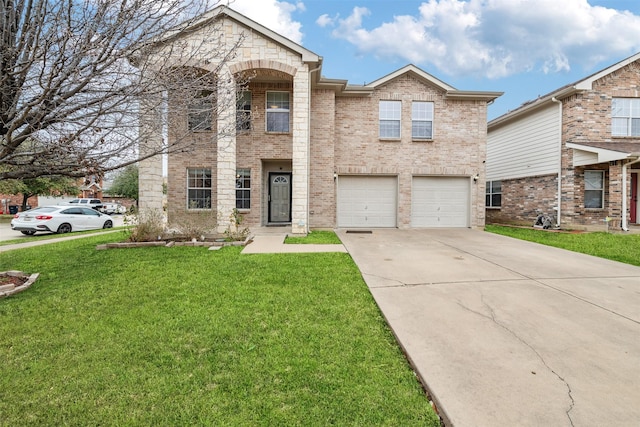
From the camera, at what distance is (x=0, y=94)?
4.20m

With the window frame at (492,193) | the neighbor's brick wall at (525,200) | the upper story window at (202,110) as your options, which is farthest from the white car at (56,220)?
the window frame at (492,193)

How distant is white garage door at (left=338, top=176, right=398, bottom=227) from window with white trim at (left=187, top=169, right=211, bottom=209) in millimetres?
5443

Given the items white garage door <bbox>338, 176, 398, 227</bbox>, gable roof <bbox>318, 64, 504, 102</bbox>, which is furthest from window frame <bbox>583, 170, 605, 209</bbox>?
white garage door <bbox>338, 176, 398, 227</bbox>

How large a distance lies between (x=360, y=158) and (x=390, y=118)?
2203 millimetres

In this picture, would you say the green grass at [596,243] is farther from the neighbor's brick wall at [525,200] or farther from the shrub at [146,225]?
the shrub at [146,225]

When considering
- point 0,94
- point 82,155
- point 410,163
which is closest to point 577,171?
point 410,163

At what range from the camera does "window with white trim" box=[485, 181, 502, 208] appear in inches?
690

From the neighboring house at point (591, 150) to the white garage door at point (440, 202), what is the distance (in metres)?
3.85

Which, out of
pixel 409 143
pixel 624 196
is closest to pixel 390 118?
pixel 409 143

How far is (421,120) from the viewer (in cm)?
1364

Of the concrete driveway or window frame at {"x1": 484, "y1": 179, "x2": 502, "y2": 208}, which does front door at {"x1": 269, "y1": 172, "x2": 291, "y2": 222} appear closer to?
the concrete driveway

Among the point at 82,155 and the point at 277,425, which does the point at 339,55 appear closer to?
the point at 82,155

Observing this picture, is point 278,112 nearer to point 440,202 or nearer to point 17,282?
point 440,202

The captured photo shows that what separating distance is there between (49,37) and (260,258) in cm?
496
